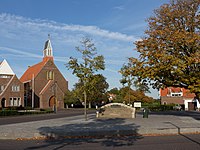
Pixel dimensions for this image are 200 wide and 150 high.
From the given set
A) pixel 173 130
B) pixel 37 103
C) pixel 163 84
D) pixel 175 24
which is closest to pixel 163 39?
pixel 175 24

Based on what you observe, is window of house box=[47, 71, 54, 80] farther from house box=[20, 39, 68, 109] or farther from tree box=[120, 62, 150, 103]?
tree box=[120, 62, 150, 103]

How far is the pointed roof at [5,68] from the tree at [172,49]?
54228 mm

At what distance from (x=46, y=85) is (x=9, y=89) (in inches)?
617

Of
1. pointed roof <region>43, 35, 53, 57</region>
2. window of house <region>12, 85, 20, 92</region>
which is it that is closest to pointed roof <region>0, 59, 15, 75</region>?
window of house <region>12, 85, 20, 92</region>

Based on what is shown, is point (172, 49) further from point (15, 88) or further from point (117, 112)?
point (15, 88)

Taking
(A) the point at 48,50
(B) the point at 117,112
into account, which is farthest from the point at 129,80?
(A) the point at 48,50

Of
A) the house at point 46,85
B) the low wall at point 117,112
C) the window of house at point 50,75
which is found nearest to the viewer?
the low wall at point 117,112

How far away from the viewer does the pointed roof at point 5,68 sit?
2953 inches

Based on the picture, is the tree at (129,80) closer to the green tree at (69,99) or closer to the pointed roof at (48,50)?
the green tree at (69,99)

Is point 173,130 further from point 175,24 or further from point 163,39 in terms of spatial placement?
point 175,24

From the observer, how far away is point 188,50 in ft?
85.7

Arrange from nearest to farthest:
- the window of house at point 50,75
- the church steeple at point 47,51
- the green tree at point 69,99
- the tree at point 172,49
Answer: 1. the tree at point 172,49
2. the green tree at point 69,99
3. the window of house at point 50,75
4. the church steeple at point 47,51

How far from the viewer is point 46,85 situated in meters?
84.9

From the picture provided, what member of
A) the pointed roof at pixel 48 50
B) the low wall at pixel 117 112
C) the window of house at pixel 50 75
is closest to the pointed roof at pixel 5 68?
the window of house at pixel 50 75
